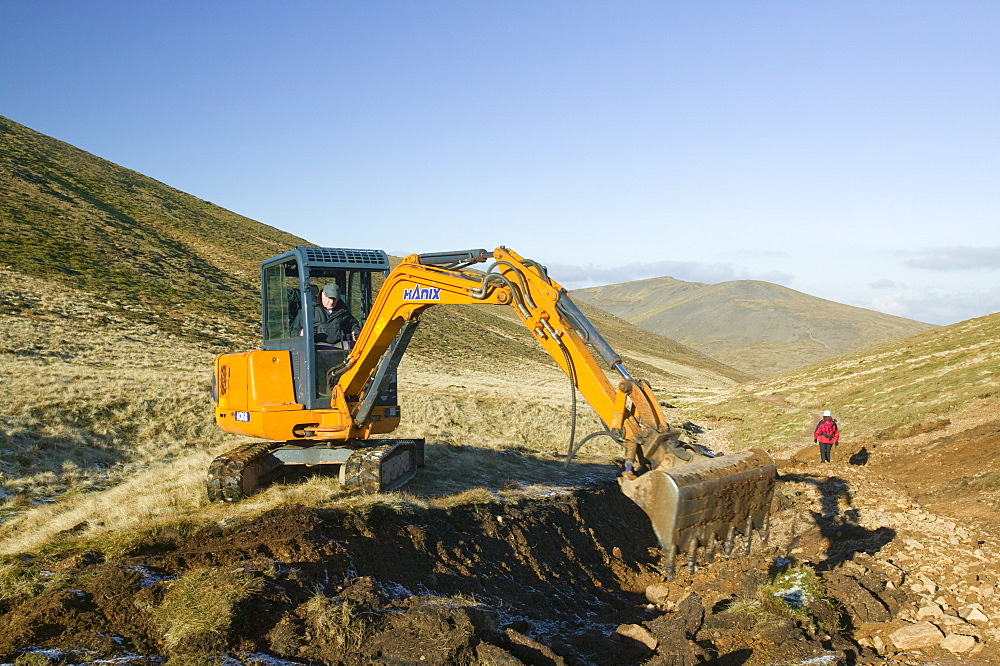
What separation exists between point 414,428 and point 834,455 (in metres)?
12.8

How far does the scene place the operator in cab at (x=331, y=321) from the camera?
12.5m

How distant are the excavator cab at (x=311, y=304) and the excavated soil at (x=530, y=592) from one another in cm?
251

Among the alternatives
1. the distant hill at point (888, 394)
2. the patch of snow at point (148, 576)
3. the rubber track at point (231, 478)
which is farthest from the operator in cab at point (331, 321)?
the distant hill at point (888, 394)

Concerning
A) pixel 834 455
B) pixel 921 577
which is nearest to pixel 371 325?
pixel 921 577

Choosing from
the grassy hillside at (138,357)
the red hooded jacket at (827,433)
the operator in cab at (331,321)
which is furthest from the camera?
the red hooded jacket at (827,433)

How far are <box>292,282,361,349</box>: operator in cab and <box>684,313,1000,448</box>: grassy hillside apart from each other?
695 inches

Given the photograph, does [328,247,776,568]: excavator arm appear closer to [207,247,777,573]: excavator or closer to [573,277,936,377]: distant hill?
[207,247,777,573]: excavator

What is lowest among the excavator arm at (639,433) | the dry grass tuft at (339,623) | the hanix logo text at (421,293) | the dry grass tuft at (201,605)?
the dry grass tuft at (339,623)

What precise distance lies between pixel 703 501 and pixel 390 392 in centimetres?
677

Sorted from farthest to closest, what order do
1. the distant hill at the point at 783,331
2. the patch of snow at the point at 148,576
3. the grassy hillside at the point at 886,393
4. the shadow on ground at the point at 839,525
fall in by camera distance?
the distant hill at the point at 783,331
the grassy hillside at the point at 886,393
the shadow on ground at the point at 839,525
the patch of snow at the point at 148,576

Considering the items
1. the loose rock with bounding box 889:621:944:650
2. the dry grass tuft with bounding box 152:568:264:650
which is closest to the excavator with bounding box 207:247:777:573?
the loose rock with bounding box 889:621:944:650

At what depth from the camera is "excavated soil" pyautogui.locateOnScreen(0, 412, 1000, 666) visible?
682 centimetres

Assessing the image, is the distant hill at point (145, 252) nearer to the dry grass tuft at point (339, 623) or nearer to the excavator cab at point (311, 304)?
the excavator cab at point (311, 304)

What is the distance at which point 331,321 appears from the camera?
12.5 metres
